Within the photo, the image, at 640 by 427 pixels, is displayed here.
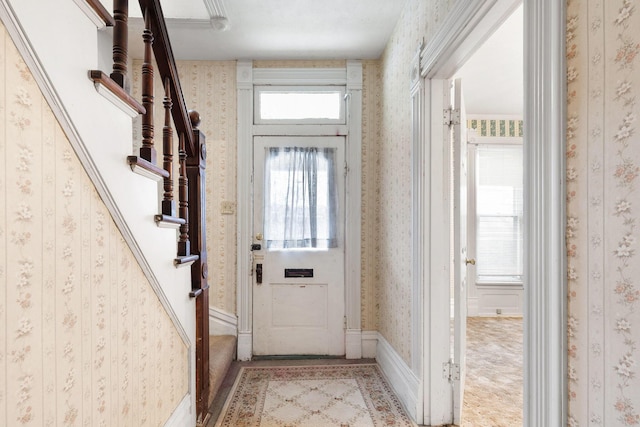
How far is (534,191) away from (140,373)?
60.0 inches

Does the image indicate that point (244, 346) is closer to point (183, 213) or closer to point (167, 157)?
point (183, 213)

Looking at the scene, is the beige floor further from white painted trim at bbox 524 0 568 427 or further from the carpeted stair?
white painted trim at bbox 524 0 568 427

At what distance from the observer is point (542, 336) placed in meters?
1.14

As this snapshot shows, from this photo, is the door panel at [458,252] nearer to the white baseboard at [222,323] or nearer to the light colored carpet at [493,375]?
the light colored carpet at [493,375]

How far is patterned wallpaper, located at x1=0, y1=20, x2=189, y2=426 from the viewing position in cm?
84

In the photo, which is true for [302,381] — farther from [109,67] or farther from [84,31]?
[109,67]

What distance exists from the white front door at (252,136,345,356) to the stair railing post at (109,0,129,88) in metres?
2.13

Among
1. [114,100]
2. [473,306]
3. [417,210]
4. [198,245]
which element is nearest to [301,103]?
[417,210]

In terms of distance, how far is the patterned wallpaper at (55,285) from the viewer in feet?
2.75

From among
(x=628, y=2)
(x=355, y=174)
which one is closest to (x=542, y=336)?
(x=628, y=2)

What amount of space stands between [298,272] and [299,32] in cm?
199

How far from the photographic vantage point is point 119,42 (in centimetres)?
133

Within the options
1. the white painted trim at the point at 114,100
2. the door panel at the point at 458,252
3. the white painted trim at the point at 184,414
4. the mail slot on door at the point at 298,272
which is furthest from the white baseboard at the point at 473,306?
the white painted trim at the point at 114,100

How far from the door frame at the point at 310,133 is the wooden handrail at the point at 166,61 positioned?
1343 mm
